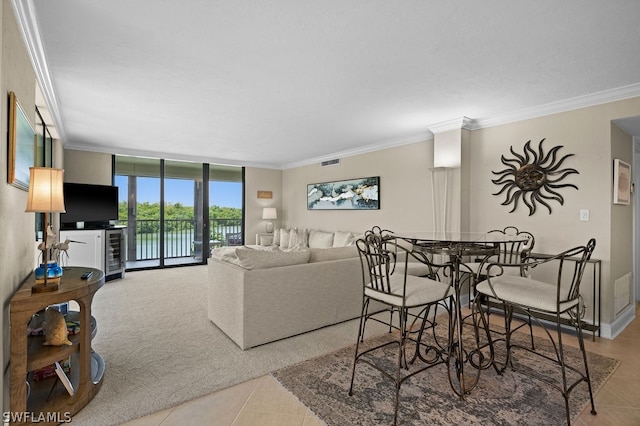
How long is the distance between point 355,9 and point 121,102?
2941 millimetres

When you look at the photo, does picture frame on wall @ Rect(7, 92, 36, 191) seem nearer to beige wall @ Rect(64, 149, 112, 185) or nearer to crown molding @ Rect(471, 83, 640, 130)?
beige wall @ Rect(64, 149, 112, 185)

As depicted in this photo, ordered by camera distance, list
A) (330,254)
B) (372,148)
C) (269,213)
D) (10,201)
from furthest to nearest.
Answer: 1. (269,213)
2. (372,148)
3. (330,254)
4. (10,201)

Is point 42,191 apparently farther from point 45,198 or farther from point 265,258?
point 265,258

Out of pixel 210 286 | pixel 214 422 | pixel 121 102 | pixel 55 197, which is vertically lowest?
pixel 214 422

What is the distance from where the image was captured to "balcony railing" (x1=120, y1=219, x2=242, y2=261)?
22.0ft

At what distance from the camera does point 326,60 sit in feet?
8.39

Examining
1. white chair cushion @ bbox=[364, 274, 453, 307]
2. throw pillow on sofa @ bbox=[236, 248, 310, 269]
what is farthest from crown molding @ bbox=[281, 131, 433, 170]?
white chair cushion @ bbox=[364, 274, 453, 307]

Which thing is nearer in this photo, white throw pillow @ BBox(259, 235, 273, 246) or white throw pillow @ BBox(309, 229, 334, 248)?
white throw pillow @ BBox(309, 229, 334, 248)

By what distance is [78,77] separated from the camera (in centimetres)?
292

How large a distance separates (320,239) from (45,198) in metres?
4.89

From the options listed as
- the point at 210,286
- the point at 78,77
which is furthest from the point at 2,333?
the point at 78,77

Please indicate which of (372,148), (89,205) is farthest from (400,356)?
(89,205)

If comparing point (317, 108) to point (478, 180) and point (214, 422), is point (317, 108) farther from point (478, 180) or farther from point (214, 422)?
point (214, 422)

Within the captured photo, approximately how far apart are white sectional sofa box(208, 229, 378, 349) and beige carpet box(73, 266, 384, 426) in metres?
0.12
